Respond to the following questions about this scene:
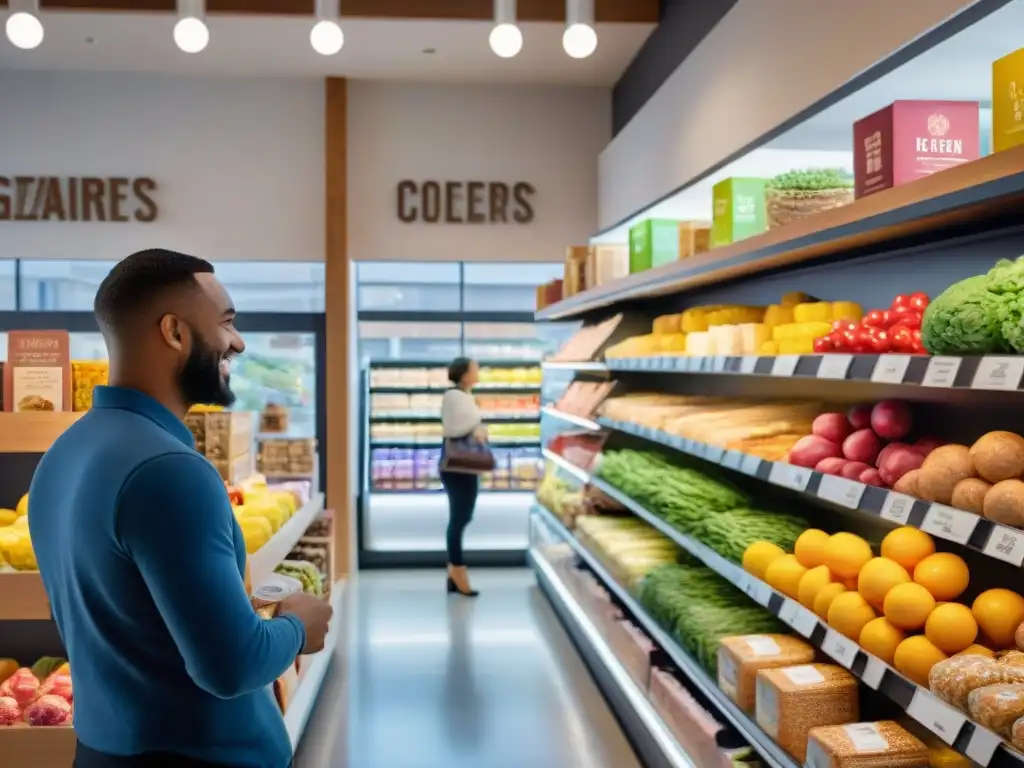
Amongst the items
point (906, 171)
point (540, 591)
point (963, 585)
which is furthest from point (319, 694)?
point (906, 171)

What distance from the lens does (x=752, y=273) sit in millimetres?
4438

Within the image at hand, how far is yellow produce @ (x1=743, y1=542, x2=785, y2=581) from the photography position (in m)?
3.26

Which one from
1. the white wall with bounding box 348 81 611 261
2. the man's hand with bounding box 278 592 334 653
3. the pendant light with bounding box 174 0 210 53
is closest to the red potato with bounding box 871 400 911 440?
the man's hand with bounding box 278 592 334 653

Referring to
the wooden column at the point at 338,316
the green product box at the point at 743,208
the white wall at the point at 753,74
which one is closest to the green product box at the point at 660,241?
the white wall at the point at 753,74

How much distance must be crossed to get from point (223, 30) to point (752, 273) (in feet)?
14.9

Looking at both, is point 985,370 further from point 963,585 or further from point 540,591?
point 540,591

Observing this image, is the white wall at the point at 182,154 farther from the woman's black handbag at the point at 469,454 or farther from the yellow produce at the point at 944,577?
the yellow produce at the point at 944,577

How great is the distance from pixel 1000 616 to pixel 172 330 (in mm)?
1991

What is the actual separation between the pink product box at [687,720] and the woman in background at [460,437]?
129 inches

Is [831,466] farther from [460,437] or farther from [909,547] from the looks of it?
[460,437]

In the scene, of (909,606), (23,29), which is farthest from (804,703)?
(23,29)

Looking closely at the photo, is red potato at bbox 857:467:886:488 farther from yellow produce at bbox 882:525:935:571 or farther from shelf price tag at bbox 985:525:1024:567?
shelf price tag at bbox 985:525:1024:567

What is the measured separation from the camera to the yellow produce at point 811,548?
300 centimetres

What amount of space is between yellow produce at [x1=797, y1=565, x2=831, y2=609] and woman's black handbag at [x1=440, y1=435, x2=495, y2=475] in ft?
14.5
